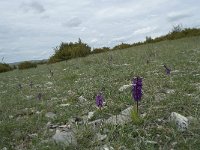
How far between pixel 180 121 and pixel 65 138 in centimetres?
154

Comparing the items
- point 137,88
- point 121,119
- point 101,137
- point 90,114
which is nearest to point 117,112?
point 90,114

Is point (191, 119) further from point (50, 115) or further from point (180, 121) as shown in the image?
point (50, 115)

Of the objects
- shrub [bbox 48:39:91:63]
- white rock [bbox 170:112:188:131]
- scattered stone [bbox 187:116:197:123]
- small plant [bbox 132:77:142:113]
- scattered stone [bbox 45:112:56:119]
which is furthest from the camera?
shrub [bbox 48:39:91:63]

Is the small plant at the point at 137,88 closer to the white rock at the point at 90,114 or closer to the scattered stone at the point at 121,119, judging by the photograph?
the scattered stone at the point at 121,119

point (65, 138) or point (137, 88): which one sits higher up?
point (137, 88)

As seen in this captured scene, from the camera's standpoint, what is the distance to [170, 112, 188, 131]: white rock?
14.5ft

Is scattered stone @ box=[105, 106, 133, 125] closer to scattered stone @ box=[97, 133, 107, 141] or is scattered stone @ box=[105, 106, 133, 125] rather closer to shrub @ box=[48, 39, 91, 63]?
scattered stone @ box=[97, 133, 107, 141]

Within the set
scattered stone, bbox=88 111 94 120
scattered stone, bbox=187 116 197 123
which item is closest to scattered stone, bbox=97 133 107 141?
scattered stone, bbox=88 111 94 120

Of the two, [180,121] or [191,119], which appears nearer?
[180,121]

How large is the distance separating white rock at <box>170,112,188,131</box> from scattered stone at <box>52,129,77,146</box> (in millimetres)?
1346

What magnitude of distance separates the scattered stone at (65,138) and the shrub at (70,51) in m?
24.8

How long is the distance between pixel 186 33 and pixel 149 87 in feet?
103

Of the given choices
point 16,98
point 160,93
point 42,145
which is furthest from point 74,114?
point 16,98

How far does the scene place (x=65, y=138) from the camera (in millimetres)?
4633
